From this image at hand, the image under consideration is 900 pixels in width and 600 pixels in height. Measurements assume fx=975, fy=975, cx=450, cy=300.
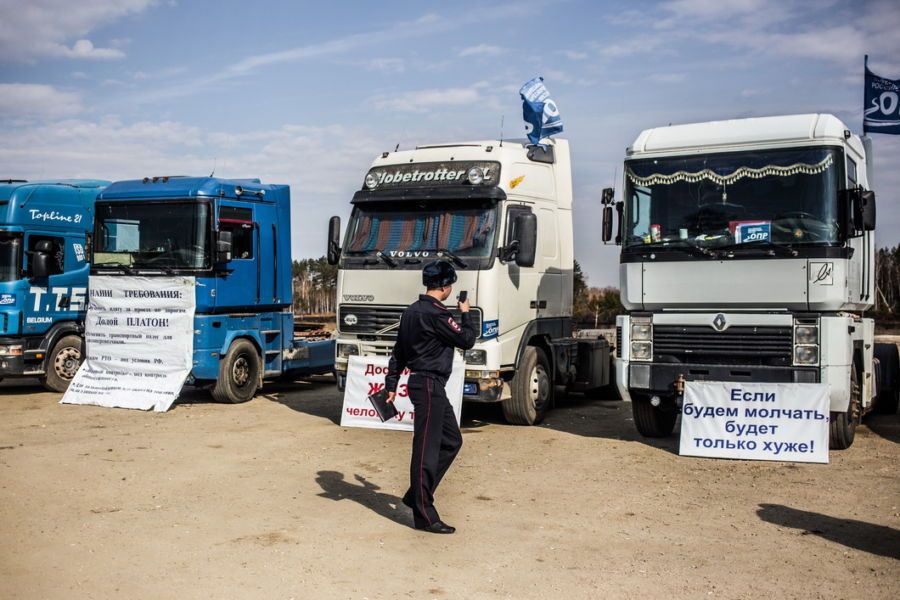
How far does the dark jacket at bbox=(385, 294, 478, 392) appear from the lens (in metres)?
7.34

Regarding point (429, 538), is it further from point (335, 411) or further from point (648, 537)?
point (335, 411)

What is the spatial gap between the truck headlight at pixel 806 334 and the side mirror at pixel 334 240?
5877 millimetres

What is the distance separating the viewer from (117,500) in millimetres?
8336

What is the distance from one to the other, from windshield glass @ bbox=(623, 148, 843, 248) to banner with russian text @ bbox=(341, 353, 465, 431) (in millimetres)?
3426

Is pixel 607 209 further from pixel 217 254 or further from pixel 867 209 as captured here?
pixel 217 254

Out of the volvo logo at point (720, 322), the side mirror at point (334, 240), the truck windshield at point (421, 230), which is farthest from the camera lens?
the side mirror at point (334, 240)

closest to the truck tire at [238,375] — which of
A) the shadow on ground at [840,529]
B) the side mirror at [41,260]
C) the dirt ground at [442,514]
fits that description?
the dirt ground at [442,514]

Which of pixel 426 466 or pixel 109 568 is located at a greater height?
pixel 426 466

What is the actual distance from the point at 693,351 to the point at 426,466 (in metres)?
4.52

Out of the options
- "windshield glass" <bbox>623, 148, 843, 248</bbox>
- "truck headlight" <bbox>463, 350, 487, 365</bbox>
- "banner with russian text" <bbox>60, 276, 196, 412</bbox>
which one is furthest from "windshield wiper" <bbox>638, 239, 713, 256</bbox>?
"banner with russian text" <bbox>60, 276, 196, 412</bbox>

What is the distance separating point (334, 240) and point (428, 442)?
6324 mm

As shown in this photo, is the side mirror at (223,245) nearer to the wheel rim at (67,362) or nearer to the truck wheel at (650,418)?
the wheel rim at (67,362)

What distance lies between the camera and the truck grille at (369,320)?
12.1m

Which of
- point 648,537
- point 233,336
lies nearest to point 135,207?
point 233,336
